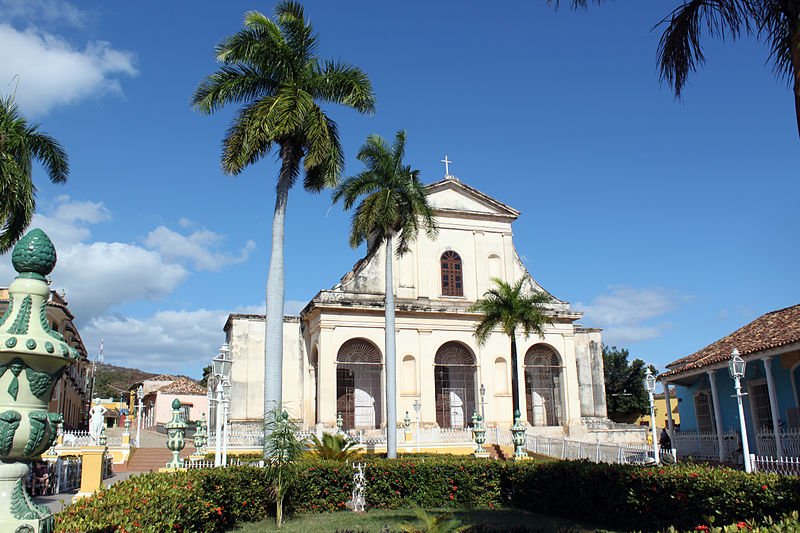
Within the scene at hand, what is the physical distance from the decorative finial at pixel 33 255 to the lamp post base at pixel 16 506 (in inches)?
49.7

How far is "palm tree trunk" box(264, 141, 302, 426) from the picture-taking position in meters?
14.9

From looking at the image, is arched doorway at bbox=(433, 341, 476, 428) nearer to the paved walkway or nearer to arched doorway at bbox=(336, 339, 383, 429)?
arched doorway at bbox=(336, 339, 383, 429)

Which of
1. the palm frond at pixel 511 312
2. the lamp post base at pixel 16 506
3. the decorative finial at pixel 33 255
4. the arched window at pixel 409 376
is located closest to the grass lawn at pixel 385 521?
the lamp post base at pixel 16 506

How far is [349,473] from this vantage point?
44.7 ft

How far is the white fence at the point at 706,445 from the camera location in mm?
18470

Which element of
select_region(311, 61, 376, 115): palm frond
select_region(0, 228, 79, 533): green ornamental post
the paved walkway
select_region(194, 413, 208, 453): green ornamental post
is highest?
select_region(311, 61, 376, 115): palm frond

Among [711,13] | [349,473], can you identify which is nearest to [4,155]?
[349,473]

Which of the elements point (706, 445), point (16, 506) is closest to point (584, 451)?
point (706, 445)

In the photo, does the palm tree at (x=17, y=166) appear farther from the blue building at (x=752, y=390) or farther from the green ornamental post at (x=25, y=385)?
the blue building at (x=752, y=390)

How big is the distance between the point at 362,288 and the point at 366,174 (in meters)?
8.60

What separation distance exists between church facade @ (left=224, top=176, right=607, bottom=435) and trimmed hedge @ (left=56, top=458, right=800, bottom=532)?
1243 centimetres

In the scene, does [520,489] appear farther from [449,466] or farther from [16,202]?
[16,202]

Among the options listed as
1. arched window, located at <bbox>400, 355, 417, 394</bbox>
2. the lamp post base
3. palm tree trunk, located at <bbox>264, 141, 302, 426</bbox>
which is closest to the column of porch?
arched window, located at <bbox>400, 355, 417, 394</bbox>

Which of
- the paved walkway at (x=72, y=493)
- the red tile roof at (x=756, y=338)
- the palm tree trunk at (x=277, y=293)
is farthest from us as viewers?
the red tile roof at (x=756, y=338)
